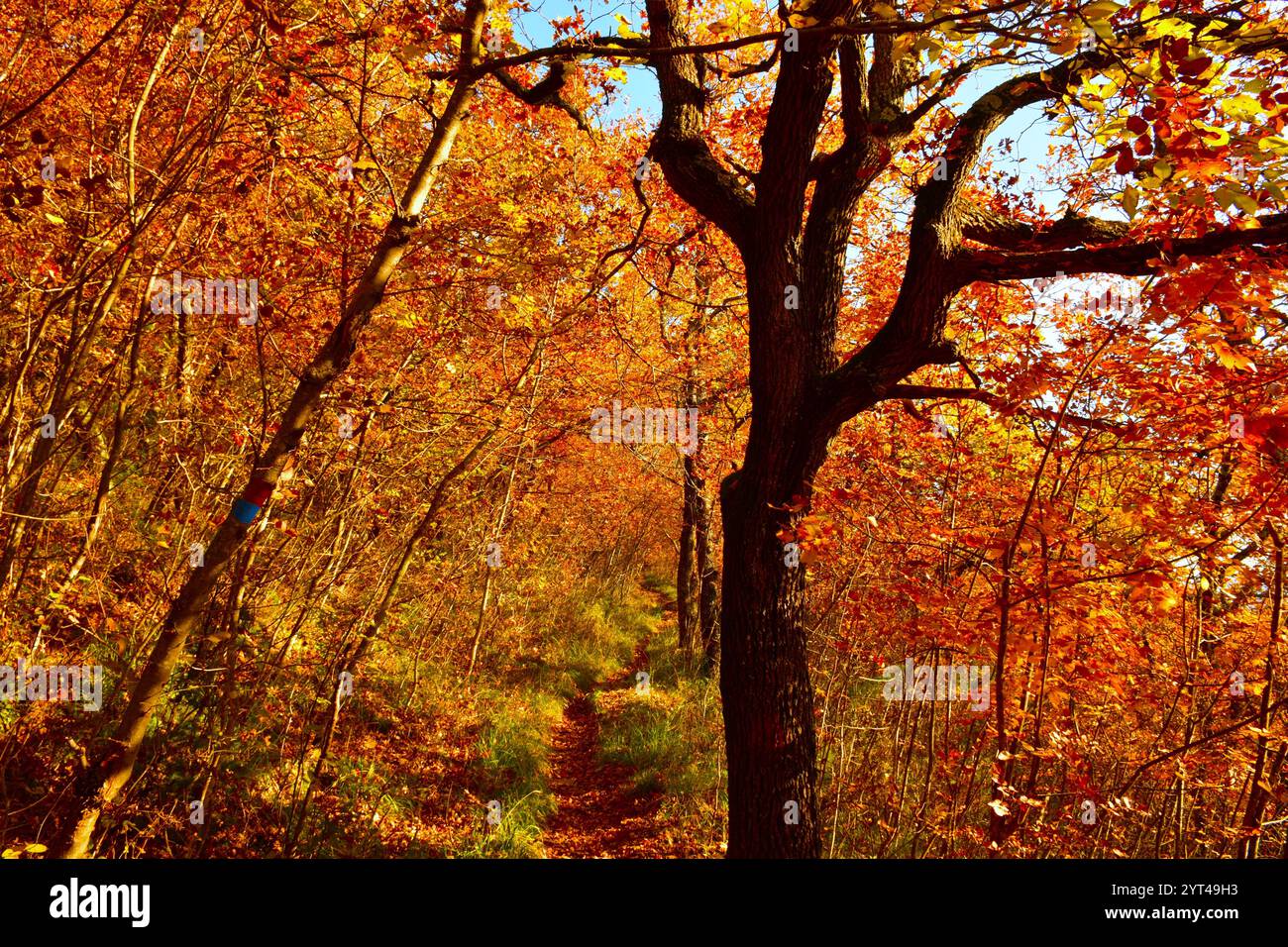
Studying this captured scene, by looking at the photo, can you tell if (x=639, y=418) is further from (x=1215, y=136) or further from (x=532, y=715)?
(x=1215, y=136)

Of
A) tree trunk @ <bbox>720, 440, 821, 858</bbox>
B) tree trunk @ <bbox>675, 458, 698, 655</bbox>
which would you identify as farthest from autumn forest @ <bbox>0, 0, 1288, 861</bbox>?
tree trunk @ <bbox>675, 458, 698, 655</bbox>

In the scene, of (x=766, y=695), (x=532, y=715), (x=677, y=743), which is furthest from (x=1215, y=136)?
(x=532, y=715)

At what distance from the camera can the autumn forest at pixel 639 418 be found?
10.6ft

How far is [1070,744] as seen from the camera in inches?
206

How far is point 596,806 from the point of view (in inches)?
292

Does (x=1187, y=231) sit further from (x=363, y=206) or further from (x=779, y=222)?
(x=363, y=206)

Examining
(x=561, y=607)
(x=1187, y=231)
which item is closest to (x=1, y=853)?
(x=1187, y=231)

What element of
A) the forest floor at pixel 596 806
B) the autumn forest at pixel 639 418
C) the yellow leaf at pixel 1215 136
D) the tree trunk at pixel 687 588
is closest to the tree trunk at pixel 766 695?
the autumn forest at pixel 639 418

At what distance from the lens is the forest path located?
6.49 metres

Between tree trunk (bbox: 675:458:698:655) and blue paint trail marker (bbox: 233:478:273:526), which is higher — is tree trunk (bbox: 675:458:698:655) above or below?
below

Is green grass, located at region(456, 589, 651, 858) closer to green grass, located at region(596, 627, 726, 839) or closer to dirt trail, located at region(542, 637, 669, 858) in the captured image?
dirt trail, located at region(542, 637, 669, 858)

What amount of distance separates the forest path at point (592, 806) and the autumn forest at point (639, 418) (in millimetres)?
74

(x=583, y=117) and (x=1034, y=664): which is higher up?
(x=583, y=117)

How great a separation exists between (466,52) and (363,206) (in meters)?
2.15
